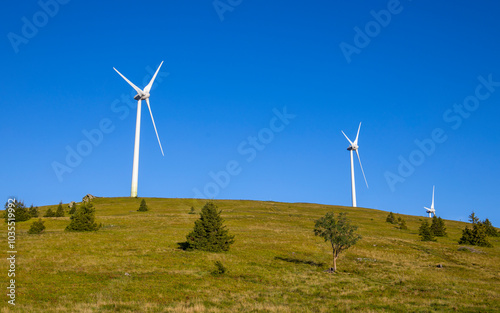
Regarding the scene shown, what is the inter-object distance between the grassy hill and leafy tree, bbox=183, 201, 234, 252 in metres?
1.83

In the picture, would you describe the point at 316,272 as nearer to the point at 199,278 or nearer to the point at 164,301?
the point at 199,278

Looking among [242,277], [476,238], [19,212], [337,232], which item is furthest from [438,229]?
[19,212]

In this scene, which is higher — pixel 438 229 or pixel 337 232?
pixel 438 229

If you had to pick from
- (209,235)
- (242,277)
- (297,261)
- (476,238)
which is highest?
(476,238)

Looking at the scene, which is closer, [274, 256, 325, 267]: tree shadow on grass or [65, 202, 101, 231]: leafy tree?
[274, 256, 325, 267]: tree shadow on grass

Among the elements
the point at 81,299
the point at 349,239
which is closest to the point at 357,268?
the point at 349,239

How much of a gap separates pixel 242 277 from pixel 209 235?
42.9 feet

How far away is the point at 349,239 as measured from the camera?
3597 cm

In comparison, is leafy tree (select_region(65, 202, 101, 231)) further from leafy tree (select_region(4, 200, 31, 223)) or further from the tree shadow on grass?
the tree shadow on grass

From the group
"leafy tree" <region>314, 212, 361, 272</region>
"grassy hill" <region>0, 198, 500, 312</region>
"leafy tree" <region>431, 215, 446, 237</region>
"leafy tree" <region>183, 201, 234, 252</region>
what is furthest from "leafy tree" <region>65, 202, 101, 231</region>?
"leafy tree" <region>431, 215, 446, 237</region>

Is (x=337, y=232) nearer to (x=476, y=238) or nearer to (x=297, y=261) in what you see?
(x=297, y=261)

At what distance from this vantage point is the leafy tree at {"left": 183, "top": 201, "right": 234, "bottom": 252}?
137ft

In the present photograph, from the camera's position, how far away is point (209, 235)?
42469mm

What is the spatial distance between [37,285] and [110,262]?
873cm
